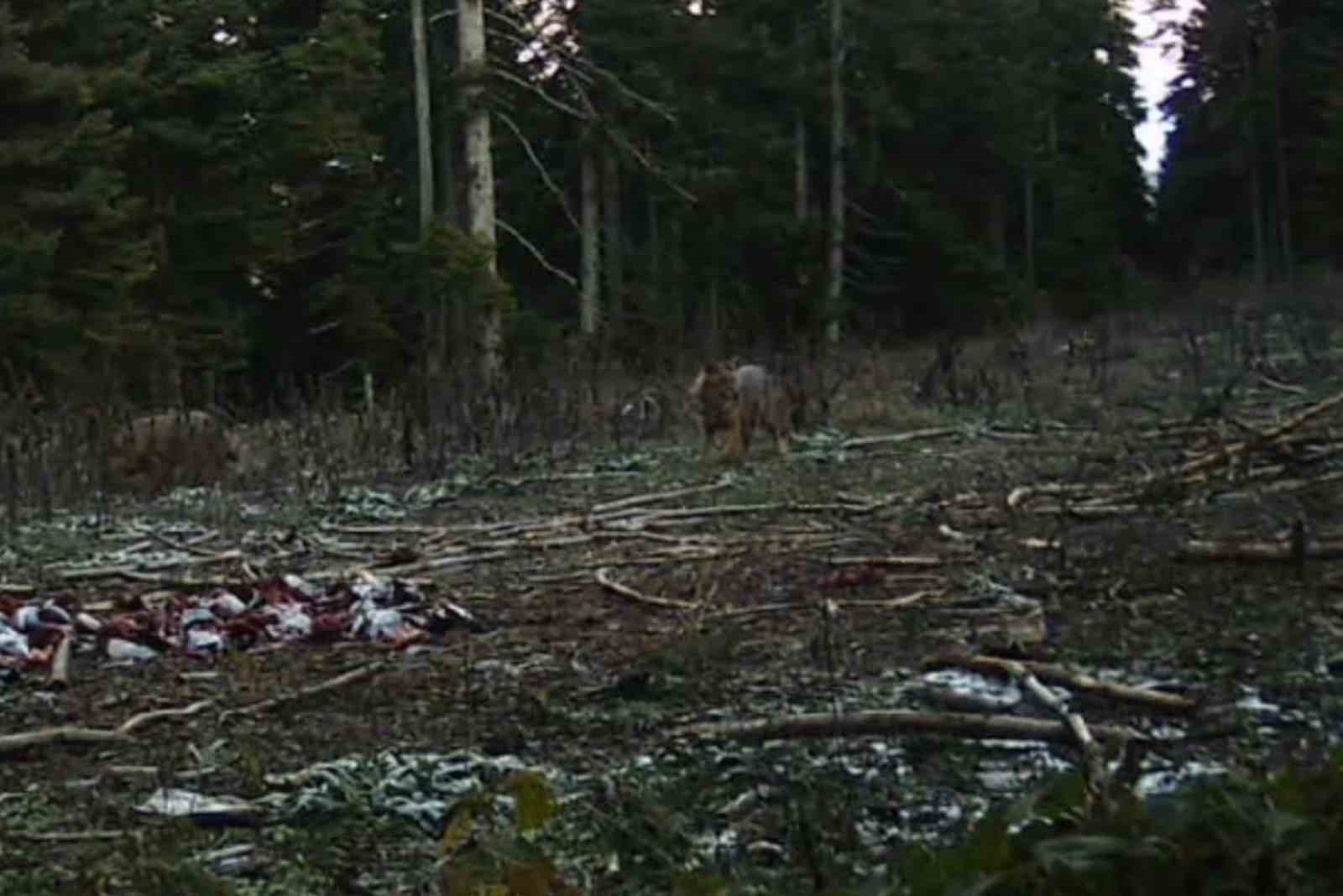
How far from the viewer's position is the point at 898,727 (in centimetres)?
395

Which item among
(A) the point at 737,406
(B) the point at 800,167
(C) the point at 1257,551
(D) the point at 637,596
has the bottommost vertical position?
(D) the point at 637,596

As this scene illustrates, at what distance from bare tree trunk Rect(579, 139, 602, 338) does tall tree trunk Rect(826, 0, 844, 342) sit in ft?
12.2

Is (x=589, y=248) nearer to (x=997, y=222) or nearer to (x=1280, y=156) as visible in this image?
(x=997, y=222)

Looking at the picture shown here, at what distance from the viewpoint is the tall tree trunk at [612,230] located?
28.6 meters

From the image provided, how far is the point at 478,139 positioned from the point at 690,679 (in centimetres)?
1265

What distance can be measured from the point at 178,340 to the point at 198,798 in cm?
2093

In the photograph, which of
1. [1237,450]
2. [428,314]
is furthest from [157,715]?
[428,314]

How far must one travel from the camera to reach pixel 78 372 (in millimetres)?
20406

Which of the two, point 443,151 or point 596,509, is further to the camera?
point 443,151

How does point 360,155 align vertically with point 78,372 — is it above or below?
above

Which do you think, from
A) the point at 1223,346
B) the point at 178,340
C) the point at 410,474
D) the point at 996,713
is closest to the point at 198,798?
the point at 996,713

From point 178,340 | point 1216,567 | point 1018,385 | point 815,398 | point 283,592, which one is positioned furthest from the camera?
point 178,340

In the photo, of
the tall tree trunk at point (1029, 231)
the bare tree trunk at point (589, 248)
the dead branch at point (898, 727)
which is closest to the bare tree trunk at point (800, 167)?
the bare tree trunk at point (589, 248)

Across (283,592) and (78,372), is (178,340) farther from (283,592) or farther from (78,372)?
(283,592)
